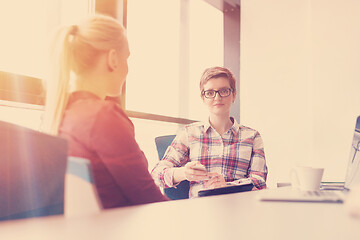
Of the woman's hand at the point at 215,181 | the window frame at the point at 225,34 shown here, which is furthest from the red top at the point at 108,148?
the window frame at the point at 225,34

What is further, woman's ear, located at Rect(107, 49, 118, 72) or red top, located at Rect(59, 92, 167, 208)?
woman's ear, located at Rect(107, 49, 118, 72)

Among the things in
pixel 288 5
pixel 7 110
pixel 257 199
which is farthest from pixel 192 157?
pixel 288 5

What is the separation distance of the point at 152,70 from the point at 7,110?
5.21ft

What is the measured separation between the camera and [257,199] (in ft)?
2.67

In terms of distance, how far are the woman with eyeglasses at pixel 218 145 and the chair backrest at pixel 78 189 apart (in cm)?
111

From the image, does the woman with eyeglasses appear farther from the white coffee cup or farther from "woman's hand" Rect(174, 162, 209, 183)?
the white coffee cup

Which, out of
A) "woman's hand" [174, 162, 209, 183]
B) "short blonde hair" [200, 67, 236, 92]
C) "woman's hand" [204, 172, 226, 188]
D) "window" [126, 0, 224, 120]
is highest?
"window" [126, 0, 224, 120]

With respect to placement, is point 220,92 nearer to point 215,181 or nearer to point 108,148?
point 215,181

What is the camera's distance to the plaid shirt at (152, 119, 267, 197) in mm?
2008

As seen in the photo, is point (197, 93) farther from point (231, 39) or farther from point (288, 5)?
point (288, 5)

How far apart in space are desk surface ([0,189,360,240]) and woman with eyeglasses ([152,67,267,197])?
4.30 feet

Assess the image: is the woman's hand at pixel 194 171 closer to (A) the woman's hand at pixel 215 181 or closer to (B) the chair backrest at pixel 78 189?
(A) the woman's hand at pixel 215 181

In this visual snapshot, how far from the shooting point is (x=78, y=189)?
78 centimetres

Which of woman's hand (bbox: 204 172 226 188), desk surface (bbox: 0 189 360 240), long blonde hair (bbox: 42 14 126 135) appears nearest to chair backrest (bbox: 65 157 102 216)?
desk surface (bbox: 0 189 360 240)
